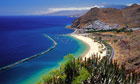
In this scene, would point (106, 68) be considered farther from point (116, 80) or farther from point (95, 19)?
point (95, 19)

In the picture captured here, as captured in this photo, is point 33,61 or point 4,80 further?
point 33,61

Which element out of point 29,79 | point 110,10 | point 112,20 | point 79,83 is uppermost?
point 110,10

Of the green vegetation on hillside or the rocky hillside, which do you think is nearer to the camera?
the green vegetation on hillside

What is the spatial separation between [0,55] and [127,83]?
53.2m

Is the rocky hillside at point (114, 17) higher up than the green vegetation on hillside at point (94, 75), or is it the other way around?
the rocky hillside at point (114, 17)

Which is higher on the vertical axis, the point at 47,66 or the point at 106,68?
the point at 106,68

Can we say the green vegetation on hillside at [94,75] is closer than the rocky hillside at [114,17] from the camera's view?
Yes

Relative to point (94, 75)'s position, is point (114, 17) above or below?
above

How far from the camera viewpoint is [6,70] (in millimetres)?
43375

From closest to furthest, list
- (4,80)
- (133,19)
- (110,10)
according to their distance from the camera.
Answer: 1. (4,80)
2. (133,19)
3. (110,10)

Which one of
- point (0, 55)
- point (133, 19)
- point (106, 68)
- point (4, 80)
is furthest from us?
point (133, 19)

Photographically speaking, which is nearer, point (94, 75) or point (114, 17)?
point (94, 75)

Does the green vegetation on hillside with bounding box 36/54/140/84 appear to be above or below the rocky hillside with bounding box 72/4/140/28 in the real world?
below

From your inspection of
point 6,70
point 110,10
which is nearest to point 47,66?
point 6,70
